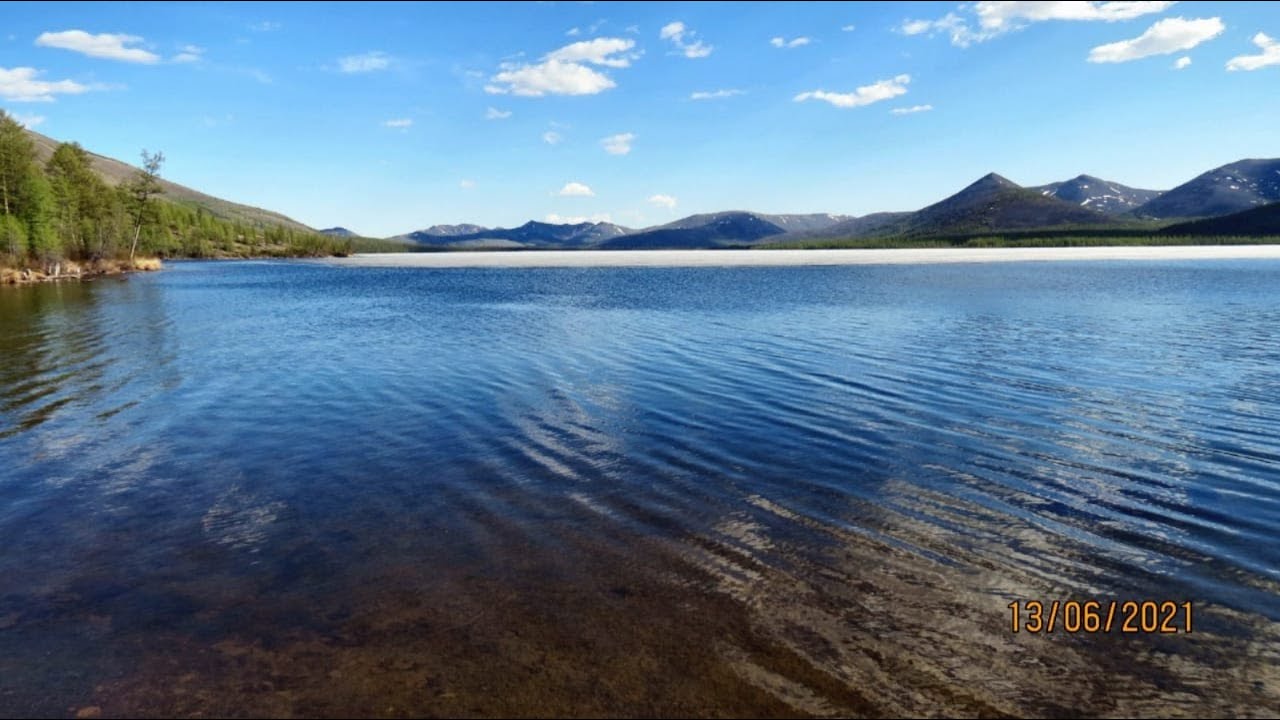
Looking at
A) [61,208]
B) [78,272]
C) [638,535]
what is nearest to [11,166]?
[61,208]

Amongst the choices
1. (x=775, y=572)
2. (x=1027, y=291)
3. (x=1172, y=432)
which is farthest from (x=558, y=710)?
(x=1027, y=291)

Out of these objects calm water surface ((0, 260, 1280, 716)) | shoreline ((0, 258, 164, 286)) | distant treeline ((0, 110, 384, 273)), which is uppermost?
distant treeline ((0, 110, 384, 273))

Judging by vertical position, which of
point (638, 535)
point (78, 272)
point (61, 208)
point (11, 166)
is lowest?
point (638, 535)

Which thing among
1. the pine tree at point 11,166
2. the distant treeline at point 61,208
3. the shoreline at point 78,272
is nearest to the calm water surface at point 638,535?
the shoreline at point 78,272

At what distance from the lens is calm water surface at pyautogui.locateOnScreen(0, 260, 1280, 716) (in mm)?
6590

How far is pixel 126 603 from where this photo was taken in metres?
8.16

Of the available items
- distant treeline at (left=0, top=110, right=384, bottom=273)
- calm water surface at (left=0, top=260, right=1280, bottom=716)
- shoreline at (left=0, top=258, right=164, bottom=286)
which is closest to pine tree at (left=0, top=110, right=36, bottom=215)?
distant treeline at (left=0, top=110, right=384, bottom=273)

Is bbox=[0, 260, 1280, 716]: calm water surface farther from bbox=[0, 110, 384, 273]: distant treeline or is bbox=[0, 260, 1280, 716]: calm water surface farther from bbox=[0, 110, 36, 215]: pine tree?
bbox=[0, 110, 36, 215]: pine tree

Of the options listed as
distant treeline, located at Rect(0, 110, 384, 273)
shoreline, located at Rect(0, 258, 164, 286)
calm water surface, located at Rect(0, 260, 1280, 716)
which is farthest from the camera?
distant treeline, located at Rect(0, 110, 384, 273)

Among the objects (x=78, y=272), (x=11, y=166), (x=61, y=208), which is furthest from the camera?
(x=61, y=208)

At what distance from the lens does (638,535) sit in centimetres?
1005

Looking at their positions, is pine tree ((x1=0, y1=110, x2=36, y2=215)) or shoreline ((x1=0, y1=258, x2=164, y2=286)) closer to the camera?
shoreline ((x1=0, y1=258, x2=164, y2=286))

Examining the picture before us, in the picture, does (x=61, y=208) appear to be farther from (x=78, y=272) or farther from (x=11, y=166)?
(x=78, y=272)

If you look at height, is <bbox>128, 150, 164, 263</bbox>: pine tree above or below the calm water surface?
above
